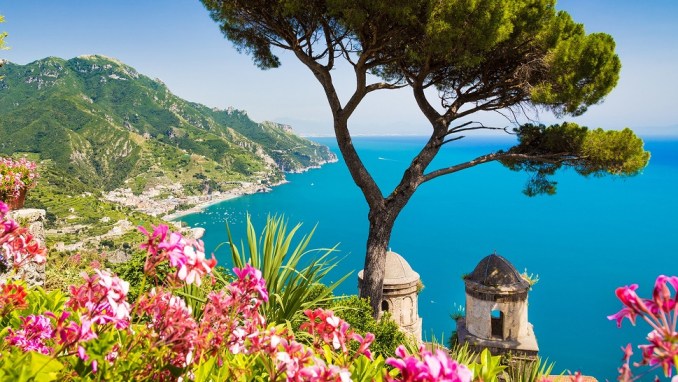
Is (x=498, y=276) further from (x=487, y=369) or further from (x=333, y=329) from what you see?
(x=333, y=329)

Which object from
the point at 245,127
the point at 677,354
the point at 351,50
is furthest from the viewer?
the point at 245,127

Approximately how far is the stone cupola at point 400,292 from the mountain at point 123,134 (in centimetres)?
10405

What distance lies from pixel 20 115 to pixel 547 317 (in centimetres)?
14011

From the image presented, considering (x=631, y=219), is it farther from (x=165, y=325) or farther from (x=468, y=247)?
(x=165, y=325)

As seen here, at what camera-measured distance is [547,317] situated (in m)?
45.0

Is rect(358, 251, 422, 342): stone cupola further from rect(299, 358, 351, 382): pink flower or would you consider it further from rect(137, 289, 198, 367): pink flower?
rect(299, 358, 351, 382): pink flower

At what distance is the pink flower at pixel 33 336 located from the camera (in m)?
1.28

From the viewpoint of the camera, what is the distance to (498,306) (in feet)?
29.4

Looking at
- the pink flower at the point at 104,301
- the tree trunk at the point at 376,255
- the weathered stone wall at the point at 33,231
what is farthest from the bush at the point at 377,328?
the pink flower at the point at 104,301

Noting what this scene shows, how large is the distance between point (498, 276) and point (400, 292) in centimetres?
236

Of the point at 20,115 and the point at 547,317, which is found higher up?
the point at 20,115

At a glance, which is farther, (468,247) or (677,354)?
(468,247)

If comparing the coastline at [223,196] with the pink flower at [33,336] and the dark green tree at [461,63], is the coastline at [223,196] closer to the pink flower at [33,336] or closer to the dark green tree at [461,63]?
the dark green tree at [461,63]

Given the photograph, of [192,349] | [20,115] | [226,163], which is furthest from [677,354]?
[20,115]
